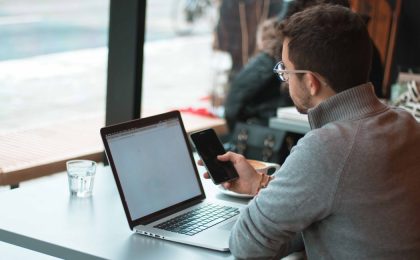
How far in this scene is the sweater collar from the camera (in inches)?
73.5

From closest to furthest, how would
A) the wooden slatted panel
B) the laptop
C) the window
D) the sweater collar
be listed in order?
1. the sweater collar
2. the laptop
3. the wooden slatted panel
4. the window

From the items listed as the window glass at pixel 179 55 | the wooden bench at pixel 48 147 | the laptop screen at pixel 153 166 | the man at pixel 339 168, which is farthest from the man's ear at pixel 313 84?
the window glass at pixel 179 55

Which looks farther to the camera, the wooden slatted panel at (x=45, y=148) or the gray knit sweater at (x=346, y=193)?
the wooden slatted panel at (x=45, y=148)

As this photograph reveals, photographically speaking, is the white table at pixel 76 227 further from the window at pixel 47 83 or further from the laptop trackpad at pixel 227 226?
the window at pixel 47 83

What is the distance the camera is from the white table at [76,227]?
1.91 m

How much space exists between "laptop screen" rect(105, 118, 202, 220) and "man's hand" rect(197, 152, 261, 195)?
16 cm

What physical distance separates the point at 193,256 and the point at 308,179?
373 mm

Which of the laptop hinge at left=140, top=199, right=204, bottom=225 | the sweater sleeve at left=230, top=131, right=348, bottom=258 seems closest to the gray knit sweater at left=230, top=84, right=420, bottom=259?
the sweater sleeve at left=230, top=131, right=348, bottom=258

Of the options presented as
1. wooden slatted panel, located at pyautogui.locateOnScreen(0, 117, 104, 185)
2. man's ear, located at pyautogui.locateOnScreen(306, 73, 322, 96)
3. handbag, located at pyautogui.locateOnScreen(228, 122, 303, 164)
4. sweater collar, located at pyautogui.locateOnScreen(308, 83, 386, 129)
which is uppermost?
man's ear, located at pyautogui.locateOnScreen(306, 73, 322, 96)

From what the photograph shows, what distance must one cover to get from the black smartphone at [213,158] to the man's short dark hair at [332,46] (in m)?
0.47

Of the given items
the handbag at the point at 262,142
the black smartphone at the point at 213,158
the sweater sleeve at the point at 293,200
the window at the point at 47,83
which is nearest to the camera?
the sweater sleeve at the point at 293,200

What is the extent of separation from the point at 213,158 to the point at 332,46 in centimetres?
59

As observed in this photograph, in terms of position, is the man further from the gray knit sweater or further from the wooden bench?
the wooden bench

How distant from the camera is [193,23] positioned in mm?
8672
